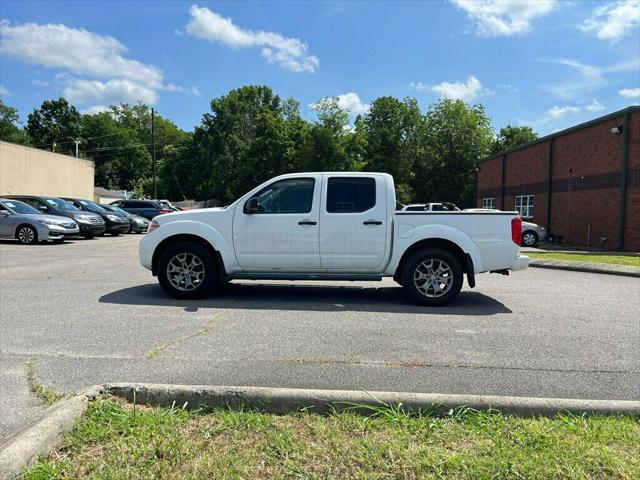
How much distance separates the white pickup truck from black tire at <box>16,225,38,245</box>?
38.0 ft

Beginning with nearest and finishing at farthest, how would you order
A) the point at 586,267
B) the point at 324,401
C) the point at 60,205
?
the point at 324,401 → the point at 586,267 → the point at 60,205

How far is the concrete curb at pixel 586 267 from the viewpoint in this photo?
1167cm

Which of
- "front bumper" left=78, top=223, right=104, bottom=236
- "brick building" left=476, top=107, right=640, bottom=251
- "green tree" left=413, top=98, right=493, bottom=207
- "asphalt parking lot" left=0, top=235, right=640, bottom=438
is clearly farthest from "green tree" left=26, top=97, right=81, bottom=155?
"asphalt parking lot" left=0, top=235, right=640, bottom=438

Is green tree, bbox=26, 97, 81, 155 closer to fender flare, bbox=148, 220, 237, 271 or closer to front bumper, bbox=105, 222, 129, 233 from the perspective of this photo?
front bumper, bbox=105, 222, 129, 233

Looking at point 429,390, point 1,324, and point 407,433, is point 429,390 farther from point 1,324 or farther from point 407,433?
point 1,324

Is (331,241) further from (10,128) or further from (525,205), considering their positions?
(10,128)

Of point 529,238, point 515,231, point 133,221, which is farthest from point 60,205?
point 529,238

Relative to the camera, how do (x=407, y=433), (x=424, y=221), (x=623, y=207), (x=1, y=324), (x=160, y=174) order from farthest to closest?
(x=160, y=174)
(x=623, y=207)
(x=424, y=221)
(x=1, y=324)
(x=407, y=433)

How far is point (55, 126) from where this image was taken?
7812 centimetres

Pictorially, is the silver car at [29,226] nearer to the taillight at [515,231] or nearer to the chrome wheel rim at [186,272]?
the chrome wheel rim at [186,272]

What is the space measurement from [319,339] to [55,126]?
87203 millimetres

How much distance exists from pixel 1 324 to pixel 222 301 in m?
2.84

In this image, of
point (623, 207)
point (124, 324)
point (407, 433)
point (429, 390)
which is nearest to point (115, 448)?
point (407, 433)

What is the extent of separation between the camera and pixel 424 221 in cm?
711
